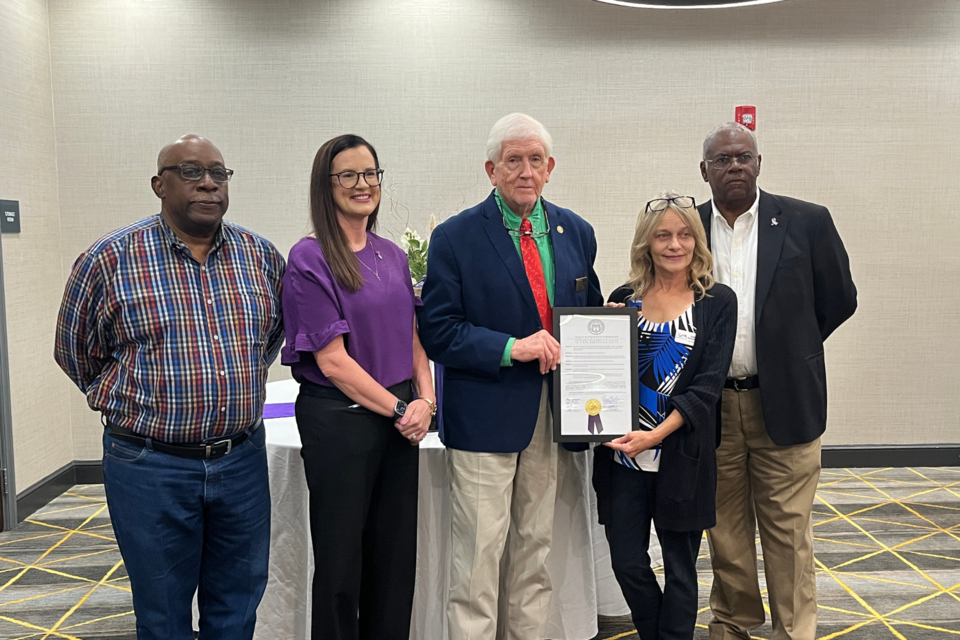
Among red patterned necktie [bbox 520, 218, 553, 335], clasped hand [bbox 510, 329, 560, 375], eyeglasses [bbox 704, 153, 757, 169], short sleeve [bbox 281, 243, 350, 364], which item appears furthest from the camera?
eyeglasses [bbox 704, 153, 757, 169]

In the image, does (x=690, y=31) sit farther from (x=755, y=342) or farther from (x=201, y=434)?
(x=201, y=434)

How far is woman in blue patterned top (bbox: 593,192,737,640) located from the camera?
2.35 meters

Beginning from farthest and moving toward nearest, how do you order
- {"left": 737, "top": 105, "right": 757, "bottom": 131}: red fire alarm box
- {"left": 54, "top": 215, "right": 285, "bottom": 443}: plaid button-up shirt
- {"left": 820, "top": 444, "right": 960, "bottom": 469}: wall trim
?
{"left": 820, "top": 444, "right": 960, "bottom": 469}: wall trim, {"left": 737, "top": 105, "right": 757, "bottom": 131}: red fire alarm box, {"left": 54, "top": 215, "right": 285, "bottom": 443}: plaid button-up shirt

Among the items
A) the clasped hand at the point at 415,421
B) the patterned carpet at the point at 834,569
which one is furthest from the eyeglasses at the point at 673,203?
the patterned carpet at the point at 834,569

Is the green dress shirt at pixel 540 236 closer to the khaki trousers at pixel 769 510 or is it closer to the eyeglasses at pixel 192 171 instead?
the khaki trousers at pixel 769 510

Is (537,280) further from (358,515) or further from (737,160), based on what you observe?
(358,515)

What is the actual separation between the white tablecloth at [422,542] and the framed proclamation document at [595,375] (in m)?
0.37

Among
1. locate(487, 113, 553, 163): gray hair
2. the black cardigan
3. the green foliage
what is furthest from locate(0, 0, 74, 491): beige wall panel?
the black cardigan

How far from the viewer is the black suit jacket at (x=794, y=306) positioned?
2520 mm

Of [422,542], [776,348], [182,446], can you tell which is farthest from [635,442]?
[182,446]

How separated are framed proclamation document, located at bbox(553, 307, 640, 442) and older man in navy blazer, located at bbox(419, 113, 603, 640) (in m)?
0.06

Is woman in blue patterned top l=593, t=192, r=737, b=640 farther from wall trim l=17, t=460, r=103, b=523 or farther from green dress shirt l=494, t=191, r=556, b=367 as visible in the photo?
wall trim l=17, t=460, r=103, b=523

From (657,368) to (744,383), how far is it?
0.39m

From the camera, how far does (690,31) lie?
16.3 feet
